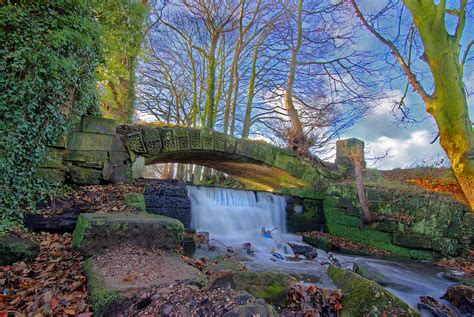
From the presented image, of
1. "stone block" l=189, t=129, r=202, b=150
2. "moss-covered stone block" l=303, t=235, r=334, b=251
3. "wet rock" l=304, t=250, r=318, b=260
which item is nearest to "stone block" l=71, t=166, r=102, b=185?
"stone block" l=189, t=129, r=202, b=150

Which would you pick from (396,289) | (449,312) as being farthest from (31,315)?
(396,289)

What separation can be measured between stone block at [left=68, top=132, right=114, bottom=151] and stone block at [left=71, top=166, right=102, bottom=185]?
41 cm

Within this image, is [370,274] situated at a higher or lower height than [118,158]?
lower

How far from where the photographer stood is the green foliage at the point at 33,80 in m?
3.73

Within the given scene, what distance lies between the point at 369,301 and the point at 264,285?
38.0 inches

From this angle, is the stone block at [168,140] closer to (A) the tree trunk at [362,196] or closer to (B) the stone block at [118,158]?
(B) the stone block at [118,158]

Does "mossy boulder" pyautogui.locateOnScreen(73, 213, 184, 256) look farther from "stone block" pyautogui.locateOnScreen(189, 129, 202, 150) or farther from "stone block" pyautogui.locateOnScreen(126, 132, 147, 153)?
"stone block" pyautogui.locateOnScreen(189, 129, 202, 150)

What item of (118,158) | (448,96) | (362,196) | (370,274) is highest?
(448,96)

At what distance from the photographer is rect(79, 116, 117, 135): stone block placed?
5.49m

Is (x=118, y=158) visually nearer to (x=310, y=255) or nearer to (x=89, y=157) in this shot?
(x=89, y=157)

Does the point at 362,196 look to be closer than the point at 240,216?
Yes

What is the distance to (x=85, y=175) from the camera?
5.32 meters

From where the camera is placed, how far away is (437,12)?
26.2 ft

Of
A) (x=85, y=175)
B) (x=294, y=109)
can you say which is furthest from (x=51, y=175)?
(x=294, y=109)
